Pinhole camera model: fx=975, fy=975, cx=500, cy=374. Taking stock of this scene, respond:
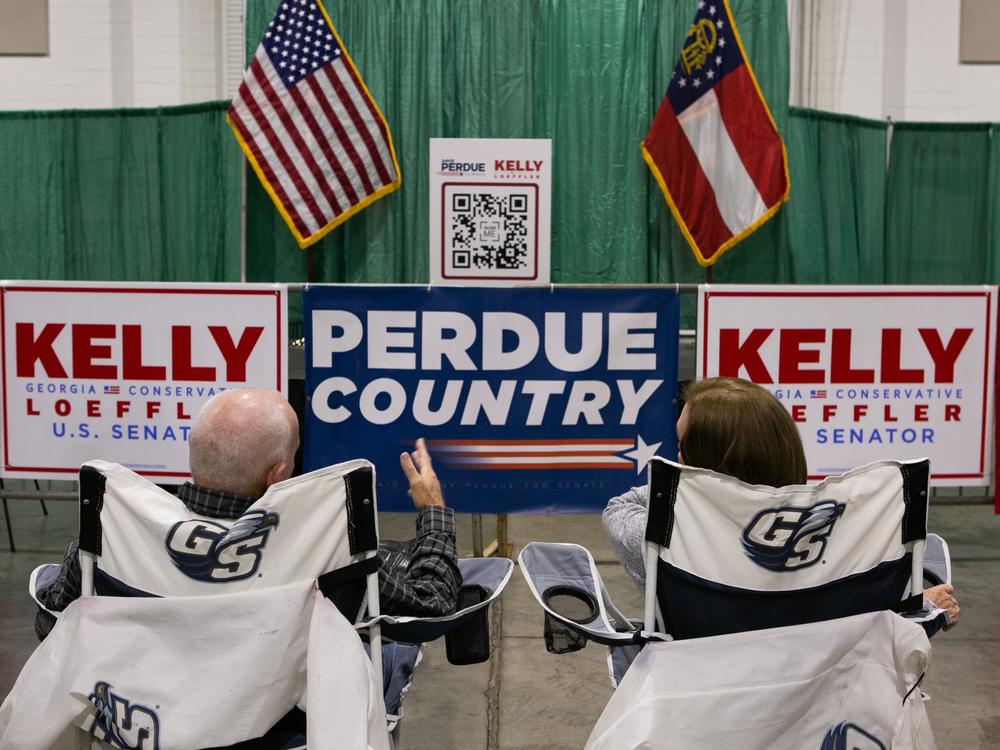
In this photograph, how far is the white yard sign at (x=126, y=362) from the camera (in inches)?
169

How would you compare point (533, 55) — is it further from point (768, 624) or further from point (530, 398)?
point (768, 624)

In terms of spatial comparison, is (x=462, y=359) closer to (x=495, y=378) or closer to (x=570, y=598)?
(x=495, y=378)

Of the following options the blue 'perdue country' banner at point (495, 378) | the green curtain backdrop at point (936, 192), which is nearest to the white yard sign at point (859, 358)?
the blue 'perdue country' banner at point (495, 378)

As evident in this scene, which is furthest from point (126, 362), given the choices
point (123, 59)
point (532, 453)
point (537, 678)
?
point (123, 59)

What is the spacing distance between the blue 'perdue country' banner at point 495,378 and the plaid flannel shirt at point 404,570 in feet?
6.63

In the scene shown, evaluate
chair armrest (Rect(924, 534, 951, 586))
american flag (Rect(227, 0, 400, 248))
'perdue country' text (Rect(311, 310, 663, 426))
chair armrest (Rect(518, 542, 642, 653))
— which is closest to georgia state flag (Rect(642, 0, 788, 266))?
→ american flag (Rect(227, 0, 400, 248))

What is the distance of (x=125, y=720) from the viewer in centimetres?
182

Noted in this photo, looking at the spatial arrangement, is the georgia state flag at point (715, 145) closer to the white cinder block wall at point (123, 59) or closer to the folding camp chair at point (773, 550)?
the white cinder block wall at point (123, 59)

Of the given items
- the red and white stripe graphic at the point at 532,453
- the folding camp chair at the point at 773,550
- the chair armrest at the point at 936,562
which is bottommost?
the red and white stripe graphic at the point at 532,453

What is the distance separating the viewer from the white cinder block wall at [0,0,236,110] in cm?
838

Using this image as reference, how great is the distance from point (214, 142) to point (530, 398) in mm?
4664

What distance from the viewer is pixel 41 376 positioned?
14.4 ft

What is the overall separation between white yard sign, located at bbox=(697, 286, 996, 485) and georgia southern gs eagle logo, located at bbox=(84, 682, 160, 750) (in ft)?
9.98

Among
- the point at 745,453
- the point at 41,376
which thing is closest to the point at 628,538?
the point at 745,453
